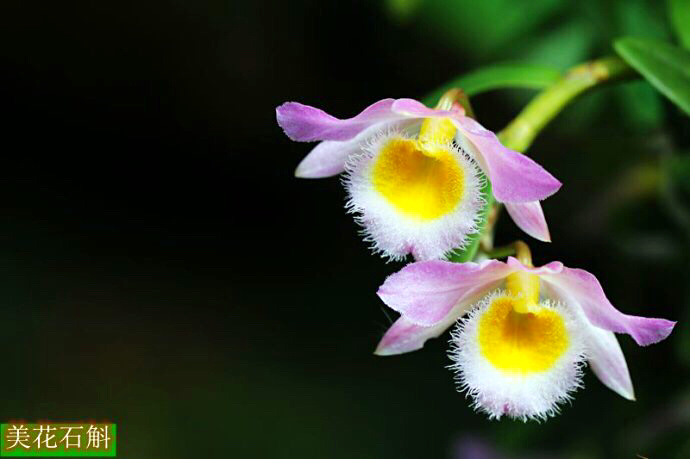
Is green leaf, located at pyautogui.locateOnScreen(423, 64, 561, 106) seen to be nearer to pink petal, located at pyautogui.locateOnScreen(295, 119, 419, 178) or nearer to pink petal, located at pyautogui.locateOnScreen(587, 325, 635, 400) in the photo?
pink petal, located at pyautogui.locateOnScreen(295, 119, 419, 178)

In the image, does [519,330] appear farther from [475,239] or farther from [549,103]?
[549,103]

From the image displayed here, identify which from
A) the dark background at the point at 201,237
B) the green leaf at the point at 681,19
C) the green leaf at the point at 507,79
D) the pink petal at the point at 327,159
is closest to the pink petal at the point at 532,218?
the pink petal at the point at 327,159

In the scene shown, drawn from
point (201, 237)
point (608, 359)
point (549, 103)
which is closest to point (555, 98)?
point (549, 103)

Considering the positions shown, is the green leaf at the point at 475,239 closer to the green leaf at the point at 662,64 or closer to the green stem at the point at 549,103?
the green stem at the point at 549,103

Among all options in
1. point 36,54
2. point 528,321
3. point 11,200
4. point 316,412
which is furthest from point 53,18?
point 528,321

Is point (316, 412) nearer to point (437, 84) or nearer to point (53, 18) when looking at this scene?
point (437, 84)

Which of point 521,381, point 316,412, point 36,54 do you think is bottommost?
point 521,381
